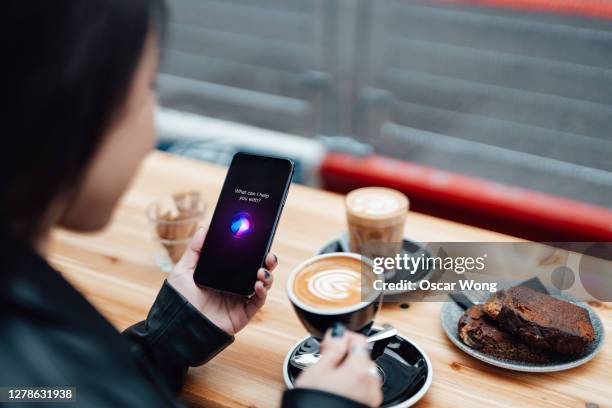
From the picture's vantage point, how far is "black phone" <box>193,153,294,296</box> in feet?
3.56

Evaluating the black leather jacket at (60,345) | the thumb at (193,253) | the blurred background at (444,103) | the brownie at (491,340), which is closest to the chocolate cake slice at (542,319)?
the brownie at (491,340)

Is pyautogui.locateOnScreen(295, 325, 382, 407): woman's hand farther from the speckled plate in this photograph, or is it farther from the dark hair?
the dark hair

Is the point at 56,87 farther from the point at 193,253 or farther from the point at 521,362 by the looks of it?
the point at 521,362

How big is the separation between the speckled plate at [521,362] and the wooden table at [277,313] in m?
0.02

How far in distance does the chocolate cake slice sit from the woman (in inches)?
12.4

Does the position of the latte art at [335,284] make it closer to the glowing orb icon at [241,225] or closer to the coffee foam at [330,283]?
the coffee foam at [330,283]

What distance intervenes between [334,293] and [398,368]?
176 mm

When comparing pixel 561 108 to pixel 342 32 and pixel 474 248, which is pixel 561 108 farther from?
pixel 474 248

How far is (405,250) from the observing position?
1.38 meters

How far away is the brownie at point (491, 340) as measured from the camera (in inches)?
40.6

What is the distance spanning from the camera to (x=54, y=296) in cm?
77

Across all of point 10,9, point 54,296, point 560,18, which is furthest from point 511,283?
point 560,18

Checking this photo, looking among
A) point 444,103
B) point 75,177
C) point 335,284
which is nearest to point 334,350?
point 335,284

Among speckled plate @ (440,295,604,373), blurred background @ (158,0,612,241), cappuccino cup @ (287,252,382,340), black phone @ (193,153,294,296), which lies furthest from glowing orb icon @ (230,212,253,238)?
blurred background @ (158,0,612,241)
